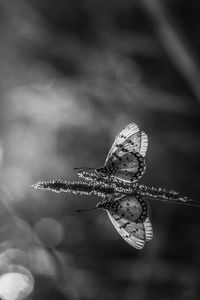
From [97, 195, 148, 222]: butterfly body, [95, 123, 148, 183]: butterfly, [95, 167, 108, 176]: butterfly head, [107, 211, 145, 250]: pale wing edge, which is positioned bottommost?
[107, 211, 145, 250]: pale wing edge

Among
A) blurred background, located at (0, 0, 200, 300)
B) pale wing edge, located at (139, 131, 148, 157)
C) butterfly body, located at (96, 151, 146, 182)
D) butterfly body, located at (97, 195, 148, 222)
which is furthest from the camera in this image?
Result: blurred background, located at (0, 0, 200, 300)

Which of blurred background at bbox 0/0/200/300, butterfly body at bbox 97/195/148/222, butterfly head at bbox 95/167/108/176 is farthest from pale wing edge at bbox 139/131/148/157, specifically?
blurred background at bbox 0/0/200/300

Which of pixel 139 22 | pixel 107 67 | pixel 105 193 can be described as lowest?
pixel 105 193

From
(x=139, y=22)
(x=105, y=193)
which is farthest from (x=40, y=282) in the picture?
(x=105, y=193)

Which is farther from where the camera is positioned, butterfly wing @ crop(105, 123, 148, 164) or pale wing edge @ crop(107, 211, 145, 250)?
butterfly wing @ crop(105, 123, 148, 164)

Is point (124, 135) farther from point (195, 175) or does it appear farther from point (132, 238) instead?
point (195, 175)

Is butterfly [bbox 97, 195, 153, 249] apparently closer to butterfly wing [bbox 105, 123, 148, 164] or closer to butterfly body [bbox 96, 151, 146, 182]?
butterfly body [bbox 96, 151, 146, 182]

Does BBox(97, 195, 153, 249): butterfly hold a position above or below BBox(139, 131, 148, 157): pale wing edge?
below
